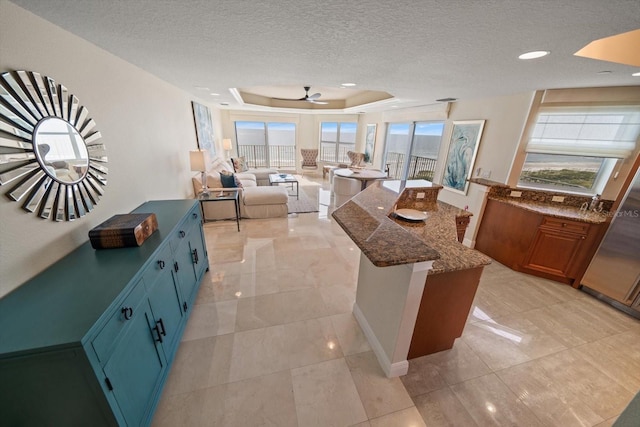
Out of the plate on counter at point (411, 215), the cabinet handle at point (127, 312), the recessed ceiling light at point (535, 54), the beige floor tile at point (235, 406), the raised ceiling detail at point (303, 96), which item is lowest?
the beige floor tile at point (235, 406)

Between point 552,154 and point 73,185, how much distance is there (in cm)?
489

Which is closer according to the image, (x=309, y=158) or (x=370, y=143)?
(x=370, y=143)

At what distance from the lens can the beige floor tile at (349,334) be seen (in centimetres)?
187

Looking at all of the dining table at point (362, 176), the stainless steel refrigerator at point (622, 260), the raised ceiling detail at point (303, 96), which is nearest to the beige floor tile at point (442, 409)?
the stainless steel refrigerator at point (622, 260)

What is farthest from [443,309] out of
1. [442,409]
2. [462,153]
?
[462,153]

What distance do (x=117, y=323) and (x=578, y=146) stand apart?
15.2 feet

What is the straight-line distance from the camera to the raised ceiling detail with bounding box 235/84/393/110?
529 centimetres

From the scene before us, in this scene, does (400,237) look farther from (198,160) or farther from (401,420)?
(198,160)

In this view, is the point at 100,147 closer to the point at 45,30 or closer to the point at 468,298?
the point at 45,30

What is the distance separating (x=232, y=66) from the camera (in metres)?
2.32

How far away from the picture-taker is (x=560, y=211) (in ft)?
8.87

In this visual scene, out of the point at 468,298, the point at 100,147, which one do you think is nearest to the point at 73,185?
the point at 100,147

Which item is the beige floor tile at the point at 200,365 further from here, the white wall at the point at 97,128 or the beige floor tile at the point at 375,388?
the white wall at the point at 97,128

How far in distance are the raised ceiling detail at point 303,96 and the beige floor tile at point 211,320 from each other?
428 cm
